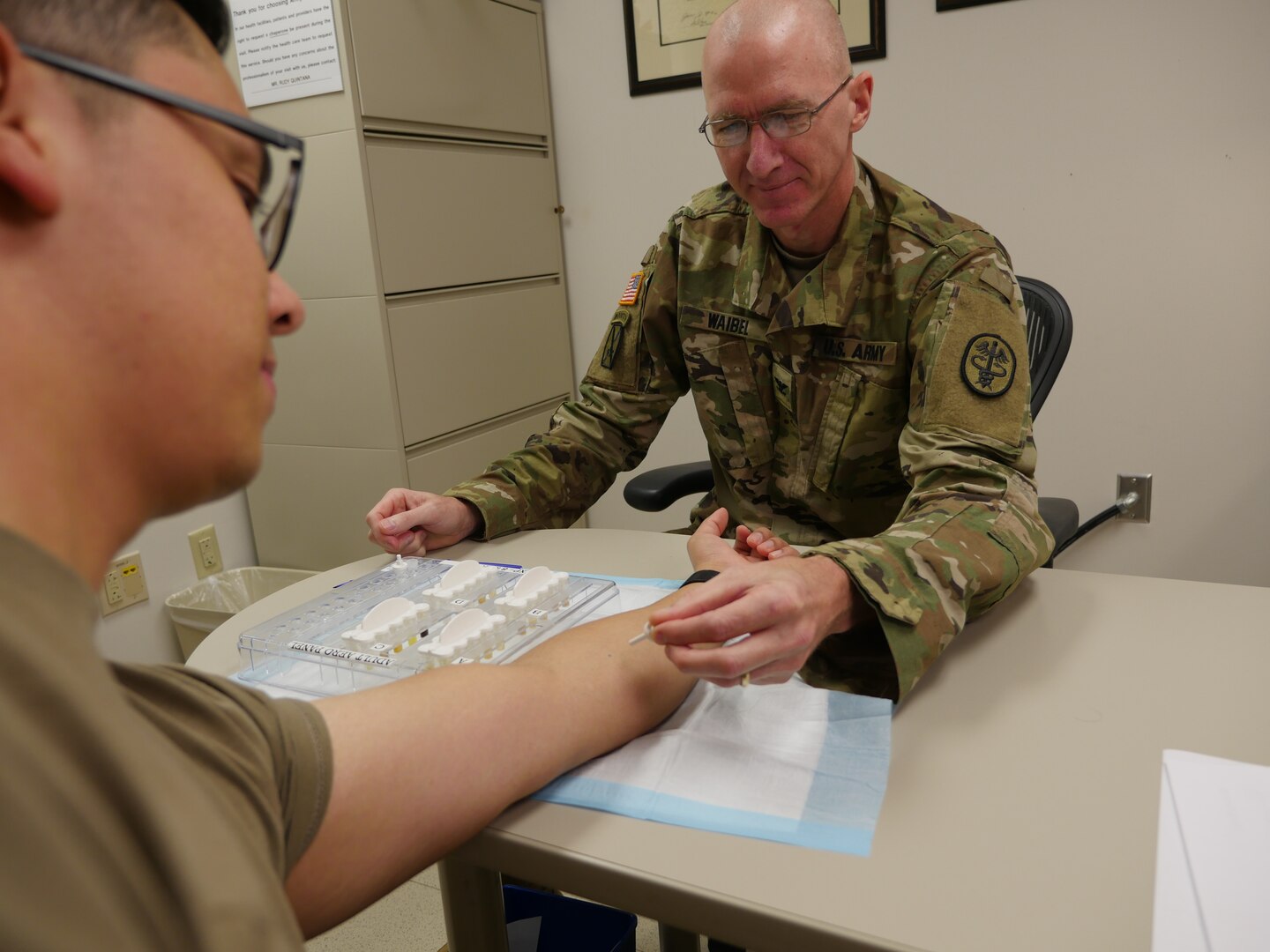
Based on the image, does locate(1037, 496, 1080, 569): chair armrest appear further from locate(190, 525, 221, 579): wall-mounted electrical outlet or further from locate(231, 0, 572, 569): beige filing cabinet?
locate(190, 525, 221, 579): wall-mounted electrical outlet

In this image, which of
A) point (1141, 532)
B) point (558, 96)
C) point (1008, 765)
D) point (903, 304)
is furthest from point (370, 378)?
point (1141, 532)

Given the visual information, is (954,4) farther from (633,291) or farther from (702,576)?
(702,576)

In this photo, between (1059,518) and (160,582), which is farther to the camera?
(160,582)

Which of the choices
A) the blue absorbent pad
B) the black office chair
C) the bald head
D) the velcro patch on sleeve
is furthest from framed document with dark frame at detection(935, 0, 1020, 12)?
the blue absorbent pad

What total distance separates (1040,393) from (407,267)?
1548 millimetres

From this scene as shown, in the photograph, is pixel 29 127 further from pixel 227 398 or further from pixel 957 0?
pixel 957 0

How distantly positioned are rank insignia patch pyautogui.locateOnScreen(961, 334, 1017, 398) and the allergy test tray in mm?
542

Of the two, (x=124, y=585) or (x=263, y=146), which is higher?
(x=263, y=146)

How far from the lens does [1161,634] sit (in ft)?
3.03

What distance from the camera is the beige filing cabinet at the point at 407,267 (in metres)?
2.18

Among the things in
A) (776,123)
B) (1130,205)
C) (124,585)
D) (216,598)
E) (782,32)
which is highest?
(782,32)

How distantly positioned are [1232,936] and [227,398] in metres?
0.66

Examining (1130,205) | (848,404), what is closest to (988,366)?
(848,404)

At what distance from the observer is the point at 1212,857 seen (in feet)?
1.98
